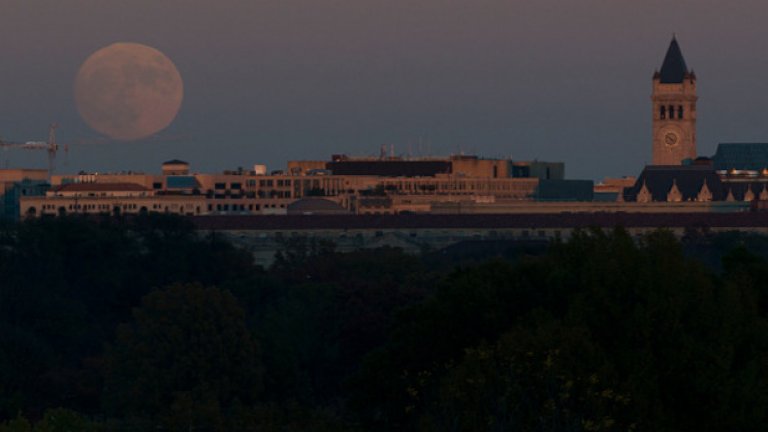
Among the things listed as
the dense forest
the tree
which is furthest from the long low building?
the tree

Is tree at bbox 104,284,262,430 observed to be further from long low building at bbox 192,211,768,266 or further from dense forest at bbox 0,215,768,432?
long low building at bbox 192,211,768,266

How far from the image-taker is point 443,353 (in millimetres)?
52906

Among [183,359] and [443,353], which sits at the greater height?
[443,353]

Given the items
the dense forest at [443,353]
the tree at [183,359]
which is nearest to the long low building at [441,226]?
the dense forest at [443,353]

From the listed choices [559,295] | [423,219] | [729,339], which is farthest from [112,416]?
[423,219]

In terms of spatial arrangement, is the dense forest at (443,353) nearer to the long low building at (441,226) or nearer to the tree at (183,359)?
the tree at (183,359)

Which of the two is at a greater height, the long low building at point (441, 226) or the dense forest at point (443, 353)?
the long low building at point (441, 226)

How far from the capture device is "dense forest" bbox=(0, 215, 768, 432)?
149 feet

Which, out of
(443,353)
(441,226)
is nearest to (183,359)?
(443,353)

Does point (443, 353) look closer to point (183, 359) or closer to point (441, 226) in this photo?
point (183, 359)

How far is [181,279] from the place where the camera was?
106 metres

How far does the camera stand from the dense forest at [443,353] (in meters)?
45.4

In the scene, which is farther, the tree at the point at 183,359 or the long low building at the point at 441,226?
the long low building at the point at 441,226

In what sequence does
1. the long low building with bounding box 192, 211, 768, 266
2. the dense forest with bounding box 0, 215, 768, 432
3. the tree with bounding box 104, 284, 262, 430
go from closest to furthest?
the dense forest with bounding box 0, 215, 768, 432, the tree with bounding box 104, 284, 262, 430, the long low building with bounding box 192, 211, 768, 266
